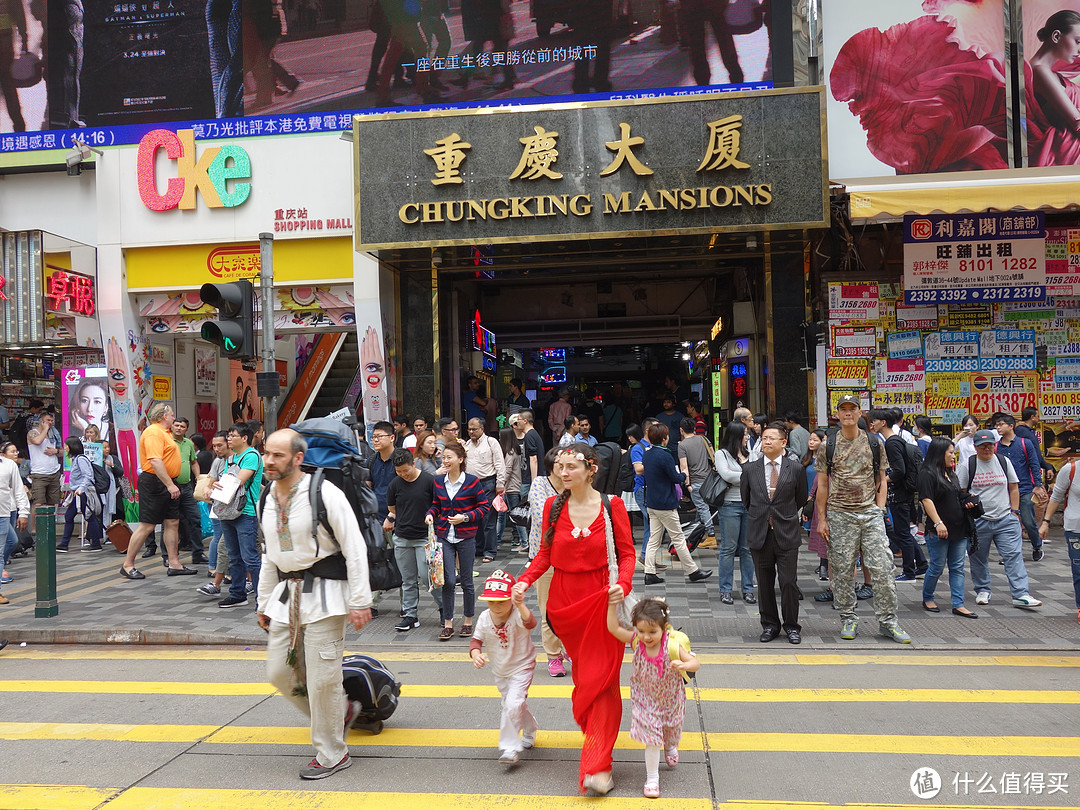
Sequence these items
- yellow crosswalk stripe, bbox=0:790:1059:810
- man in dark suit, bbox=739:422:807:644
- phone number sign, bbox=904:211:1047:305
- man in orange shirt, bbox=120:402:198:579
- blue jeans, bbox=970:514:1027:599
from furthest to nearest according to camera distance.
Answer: phone number sign, bbox=904:211:1047:305 < man in orange shirt, bbox=120:402:198:579 < blue jeans, bbox=970:514:1027:599 < man in dark suit, bbox=739:422:807:644 < yellow crosswalk stripe, bbox=0:790:1059:810

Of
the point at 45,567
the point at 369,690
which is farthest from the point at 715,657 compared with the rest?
the point at 45,567

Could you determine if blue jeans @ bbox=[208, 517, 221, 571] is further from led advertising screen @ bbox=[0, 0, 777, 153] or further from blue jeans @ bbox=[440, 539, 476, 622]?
led advertising screen @ bbox=[0, 0, 777, 153]

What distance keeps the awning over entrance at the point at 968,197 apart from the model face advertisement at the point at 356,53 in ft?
12.5

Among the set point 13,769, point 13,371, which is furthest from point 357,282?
point 13,769

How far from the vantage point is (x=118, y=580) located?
33.9ft

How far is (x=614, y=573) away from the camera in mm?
4777

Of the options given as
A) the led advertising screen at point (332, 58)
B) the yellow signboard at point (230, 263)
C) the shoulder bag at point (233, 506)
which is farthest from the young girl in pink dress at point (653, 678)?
the led advertising screen at point (332, 58)

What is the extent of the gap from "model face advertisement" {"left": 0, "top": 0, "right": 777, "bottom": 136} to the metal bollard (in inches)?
318

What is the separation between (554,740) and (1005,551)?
518 centimetres

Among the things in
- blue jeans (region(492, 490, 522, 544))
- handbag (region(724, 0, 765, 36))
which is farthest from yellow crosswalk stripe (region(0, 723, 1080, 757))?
handbag (region(724, 0, 765, 36))

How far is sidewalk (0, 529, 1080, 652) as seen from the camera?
23.3 ft

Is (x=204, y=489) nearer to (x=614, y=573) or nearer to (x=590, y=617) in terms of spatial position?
(x=614, y=573)

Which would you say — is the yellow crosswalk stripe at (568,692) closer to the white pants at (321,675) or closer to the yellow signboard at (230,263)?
the white pants at (321,675)

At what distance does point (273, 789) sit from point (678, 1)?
13.0 m
